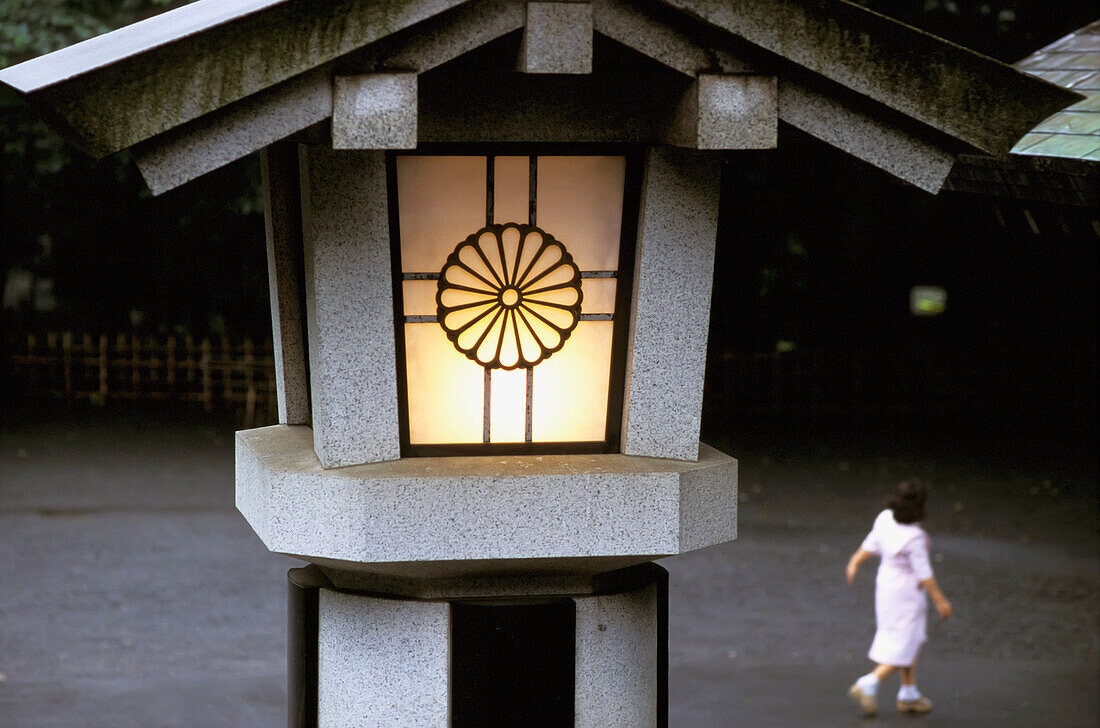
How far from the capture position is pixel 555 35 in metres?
3.02

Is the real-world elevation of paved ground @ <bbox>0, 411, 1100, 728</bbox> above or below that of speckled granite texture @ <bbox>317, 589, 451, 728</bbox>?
below

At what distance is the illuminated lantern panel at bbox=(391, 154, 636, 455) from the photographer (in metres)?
3.42

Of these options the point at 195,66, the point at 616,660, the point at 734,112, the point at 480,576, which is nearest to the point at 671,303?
the point at 734,112

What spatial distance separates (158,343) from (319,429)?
13.9 metres

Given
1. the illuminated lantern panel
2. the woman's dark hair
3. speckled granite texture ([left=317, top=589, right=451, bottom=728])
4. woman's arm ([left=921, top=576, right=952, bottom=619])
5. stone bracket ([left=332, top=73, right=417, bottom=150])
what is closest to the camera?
stone bracket ([left=332, top=73, right=417, bottom=150])

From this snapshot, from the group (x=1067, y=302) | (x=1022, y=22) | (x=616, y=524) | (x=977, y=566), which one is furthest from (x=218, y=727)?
(x=1067, y=302)

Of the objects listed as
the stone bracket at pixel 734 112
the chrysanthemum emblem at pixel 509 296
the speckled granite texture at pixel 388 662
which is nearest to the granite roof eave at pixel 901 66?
the stone bracket at pixel 734 112

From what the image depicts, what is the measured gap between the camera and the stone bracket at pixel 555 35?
302 centimetres

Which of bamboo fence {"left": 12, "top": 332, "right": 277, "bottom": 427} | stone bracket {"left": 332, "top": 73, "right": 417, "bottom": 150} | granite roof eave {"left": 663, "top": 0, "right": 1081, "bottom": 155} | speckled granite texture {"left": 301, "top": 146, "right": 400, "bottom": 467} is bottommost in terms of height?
bamboo fence {"left": 12, "top": 332, "right": 277, "bottom": 427}

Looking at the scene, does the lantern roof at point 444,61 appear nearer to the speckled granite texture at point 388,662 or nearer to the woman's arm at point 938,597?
the speckled granite texture at point 388,662

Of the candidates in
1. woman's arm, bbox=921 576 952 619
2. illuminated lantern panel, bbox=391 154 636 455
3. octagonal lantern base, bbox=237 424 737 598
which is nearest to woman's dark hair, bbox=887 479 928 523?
woman's arm, bbox=921 576 952 619

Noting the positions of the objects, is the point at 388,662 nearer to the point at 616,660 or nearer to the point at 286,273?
the point at 616,660

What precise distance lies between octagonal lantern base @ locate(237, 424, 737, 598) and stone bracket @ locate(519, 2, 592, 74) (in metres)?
1.04

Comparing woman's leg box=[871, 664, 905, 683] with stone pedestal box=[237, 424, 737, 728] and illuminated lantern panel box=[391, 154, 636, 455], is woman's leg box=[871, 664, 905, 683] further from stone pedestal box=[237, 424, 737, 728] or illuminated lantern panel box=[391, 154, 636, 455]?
illuminated lantern panel box=[391, 154, 636, 455]
